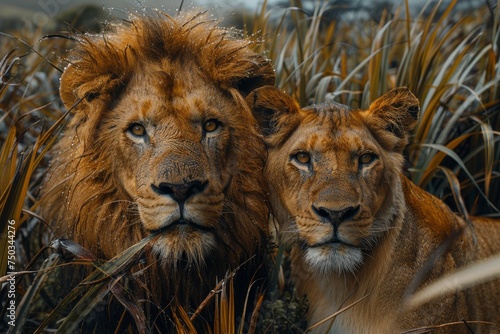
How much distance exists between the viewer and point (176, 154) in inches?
106

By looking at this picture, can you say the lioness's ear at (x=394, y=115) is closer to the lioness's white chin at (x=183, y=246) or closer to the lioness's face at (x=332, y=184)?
the lioness's face at (x=332, y=184)

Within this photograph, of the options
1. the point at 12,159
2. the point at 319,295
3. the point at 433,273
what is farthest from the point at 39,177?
the point at 433,273

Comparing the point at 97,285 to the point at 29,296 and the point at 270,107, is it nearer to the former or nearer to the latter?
the point at 29,296

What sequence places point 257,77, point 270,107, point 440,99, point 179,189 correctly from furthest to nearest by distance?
point 440,99, point 257,77, point 270,107, point 179,189

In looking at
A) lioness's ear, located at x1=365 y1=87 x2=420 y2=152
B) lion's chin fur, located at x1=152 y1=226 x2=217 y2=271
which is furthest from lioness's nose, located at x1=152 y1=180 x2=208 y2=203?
lioness's ear, located at x1=365 y1=87 x2=420 y2=152

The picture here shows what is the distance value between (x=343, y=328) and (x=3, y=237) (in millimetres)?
1304

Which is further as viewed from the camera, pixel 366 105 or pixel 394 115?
pixel 366 105

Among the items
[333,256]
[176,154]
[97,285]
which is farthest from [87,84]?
[333,256]

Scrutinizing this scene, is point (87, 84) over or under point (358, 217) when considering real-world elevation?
over

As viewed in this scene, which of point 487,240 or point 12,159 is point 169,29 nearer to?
point 12,159

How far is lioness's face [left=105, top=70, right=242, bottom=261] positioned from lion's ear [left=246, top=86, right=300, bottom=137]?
0.08 m

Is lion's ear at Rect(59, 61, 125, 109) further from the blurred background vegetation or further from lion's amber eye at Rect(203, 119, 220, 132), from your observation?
lion's amber eye at Rect(203, 119, 220, 132)

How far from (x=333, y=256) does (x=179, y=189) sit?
0.55m

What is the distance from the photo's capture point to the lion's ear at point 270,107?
2916 millimetres
